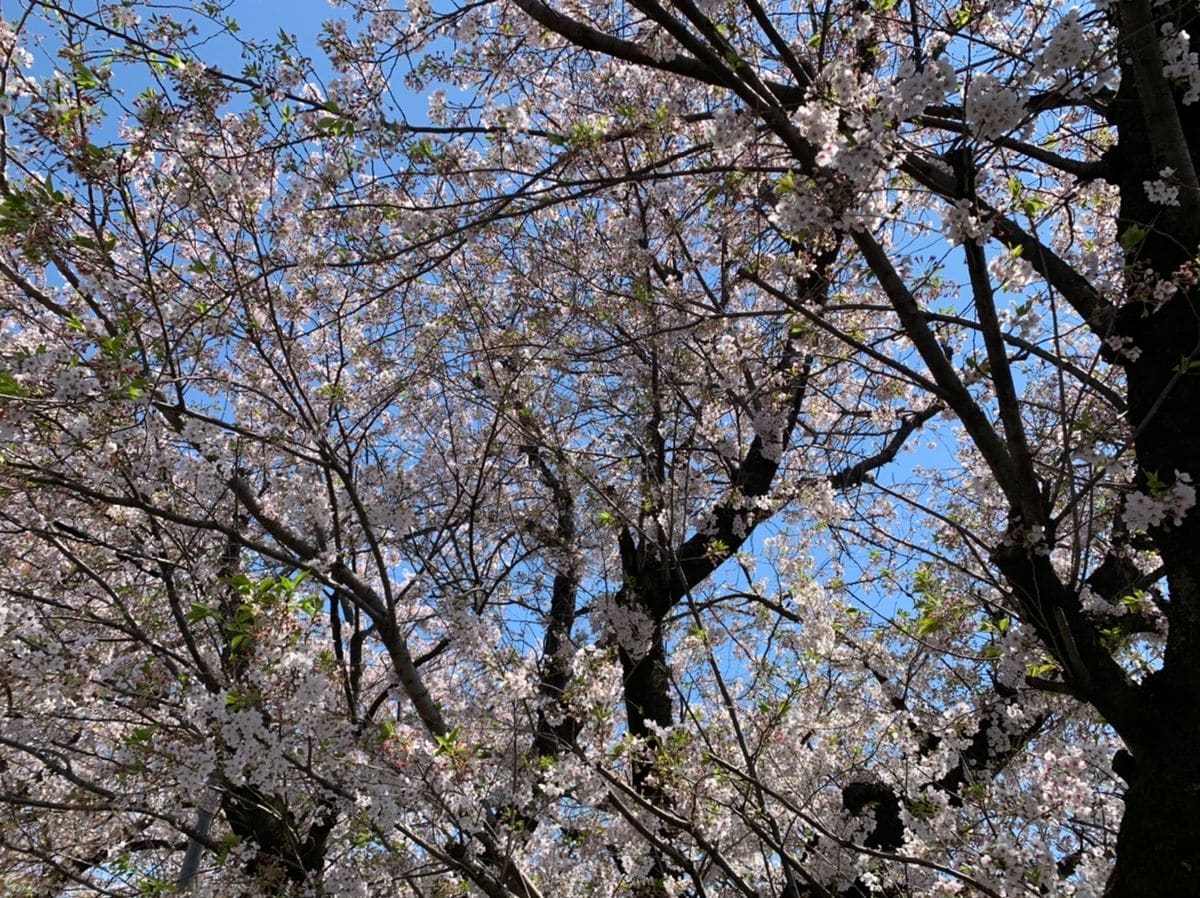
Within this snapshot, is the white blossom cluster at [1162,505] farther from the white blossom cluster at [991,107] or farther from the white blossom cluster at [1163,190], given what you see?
the white blossom cluster at [991,107]

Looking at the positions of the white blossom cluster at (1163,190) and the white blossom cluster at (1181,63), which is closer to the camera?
the white blossom cluster at (1181,63)

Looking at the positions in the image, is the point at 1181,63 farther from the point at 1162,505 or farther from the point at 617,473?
the point at 617,473

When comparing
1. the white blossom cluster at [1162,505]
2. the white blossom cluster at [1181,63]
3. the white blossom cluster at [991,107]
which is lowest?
the white blossom cluster at [1162,505]

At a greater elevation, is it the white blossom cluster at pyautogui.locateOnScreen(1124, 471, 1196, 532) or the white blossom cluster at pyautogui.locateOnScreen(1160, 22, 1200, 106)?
the white blossom cluster at pyautogui.locateOnScreen(1160, 22, 1200, 106)

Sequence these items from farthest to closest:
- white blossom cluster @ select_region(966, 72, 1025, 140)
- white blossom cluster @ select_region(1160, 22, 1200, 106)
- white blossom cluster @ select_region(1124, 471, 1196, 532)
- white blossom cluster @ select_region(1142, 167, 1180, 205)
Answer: white blossom cluster @ select_region(1142, 167, 1180, 205), white blossom cluster @ select_region(1160, 22, 1200, 106), white blossom cluster @ select_region(1124, 471, 1196, 532), white blossom cluster @ select_region(966, 72, 1025, 140)

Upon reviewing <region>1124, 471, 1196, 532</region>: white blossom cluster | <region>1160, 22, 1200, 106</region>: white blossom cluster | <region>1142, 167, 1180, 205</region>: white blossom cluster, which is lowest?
<region>1124, 471, 1196, 532</region>: white blossom cluster

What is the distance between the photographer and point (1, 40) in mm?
3812

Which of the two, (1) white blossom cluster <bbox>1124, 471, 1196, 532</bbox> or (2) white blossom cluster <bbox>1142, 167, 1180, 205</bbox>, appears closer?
(1) white blossom cluster <bbox>1124, 471, 1196, 532</bbox>

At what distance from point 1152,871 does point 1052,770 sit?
5.47 feet

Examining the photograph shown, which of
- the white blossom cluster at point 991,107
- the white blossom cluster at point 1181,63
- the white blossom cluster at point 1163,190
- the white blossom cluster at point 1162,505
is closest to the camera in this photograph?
the white blossom cluster at point 991,107

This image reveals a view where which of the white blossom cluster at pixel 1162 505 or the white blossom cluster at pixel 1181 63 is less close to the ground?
the white blossom cluster at pixel 1181 63

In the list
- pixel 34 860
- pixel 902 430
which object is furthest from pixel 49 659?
pixel 902 430

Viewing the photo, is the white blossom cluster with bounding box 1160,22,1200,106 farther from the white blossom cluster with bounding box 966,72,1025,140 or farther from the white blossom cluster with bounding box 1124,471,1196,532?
the white blossom cluster with bounding box 1124,471,1196,532

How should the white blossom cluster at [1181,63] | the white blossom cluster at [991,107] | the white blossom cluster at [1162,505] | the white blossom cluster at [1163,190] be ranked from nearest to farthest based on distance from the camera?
the white blossom cluster at [991,107] → the white blossom cluster at [1162,505] → the white blossom cluster at [1181,63] → the white blossom cluster at [1163,190]
